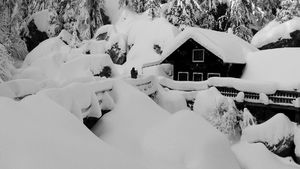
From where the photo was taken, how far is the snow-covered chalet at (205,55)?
2338cm

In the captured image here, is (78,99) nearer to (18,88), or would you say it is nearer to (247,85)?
(18,88)

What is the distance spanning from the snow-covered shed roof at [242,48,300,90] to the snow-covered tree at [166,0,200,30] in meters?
10.3

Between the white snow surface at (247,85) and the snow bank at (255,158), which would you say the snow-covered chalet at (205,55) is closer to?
the white snow surface at (247,85)

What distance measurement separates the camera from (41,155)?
3.60 meters

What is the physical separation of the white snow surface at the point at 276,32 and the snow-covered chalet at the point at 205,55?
3099mm

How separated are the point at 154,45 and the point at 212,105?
15328 millimetres

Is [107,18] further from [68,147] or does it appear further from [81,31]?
[68,147]

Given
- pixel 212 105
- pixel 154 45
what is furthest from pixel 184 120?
pixel 154 45

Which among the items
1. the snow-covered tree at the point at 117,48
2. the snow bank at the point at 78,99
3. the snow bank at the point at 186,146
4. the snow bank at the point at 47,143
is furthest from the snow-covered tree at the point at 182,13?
the snow bank at the point at 47,143

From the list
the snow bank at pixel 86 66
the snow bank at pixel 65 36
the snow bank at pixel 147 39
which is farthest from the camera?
the snow bank at pixel 65 36

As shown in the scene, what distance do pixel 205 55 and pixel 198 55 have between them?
0.71m

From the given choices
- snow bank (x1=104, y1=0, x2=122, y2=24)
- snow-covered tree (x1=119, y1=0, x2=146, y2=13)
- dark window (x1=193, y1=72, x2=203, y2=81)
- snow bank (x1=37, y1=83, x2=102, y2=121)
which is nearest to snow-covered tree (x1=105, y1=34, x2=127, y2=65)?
snow-covered tree (x1=119, y1=0, x2=146, y2=13)

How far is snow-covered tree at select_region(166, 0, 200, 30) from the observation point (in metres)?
33.2

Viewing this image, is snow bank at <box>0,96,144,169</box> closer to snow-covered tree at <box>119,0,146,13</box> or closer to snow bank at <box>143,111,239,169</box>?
snow bank at <box>143,111,239,169</box>
